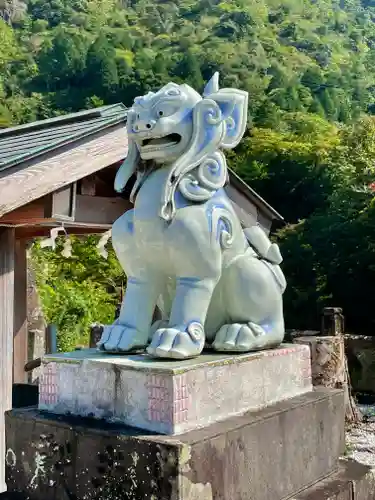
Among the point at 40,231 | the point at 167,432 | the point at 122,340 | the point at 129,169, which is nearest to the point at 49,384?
the point at 122,340

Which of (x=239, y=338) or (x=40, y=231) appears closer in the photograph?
(x=239, y=338)

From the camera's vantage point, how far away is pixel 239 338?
2143mm

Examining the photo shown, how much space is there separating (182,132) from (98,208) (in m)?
2.59

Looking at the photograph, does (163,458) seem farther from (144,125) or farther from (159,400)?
(144,125)

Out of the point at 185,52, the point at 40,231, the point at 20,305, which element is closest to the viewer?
the point at 40,231

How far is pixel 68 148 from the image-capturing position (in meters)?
3.68

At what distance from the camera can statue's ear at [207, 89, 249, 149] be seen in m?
2.21

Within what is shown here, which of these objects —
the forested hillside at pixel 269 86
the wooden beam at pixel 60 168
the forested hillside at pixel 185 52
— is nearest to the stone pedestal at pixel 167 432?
the wooden beam at pixel 60 168

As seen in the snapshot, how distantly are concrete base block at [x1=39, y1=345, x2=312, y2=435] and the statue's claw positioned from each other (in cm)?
4

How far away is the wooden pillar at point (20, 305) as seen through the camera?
5691 mm

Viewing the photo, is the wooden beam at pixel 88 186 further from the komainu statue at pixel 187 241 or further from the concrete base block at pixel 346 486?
the concrete base block at pixel 346 486

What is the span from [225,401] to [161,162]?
3.03ft

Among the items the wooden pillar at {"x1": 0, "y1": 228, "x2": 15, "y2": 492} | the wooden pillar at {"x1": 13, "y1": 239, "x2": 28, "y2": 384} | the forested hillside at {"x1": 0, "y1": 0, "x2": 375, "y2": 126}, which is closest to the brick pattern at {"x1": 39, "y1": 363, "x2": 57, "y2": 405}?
the wooden pillar at {"x1": 0, "y1": 228, "x2": 15, "y2": 492}

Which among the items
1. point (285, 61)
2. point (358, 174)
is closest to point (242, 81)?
point (285, 61)
